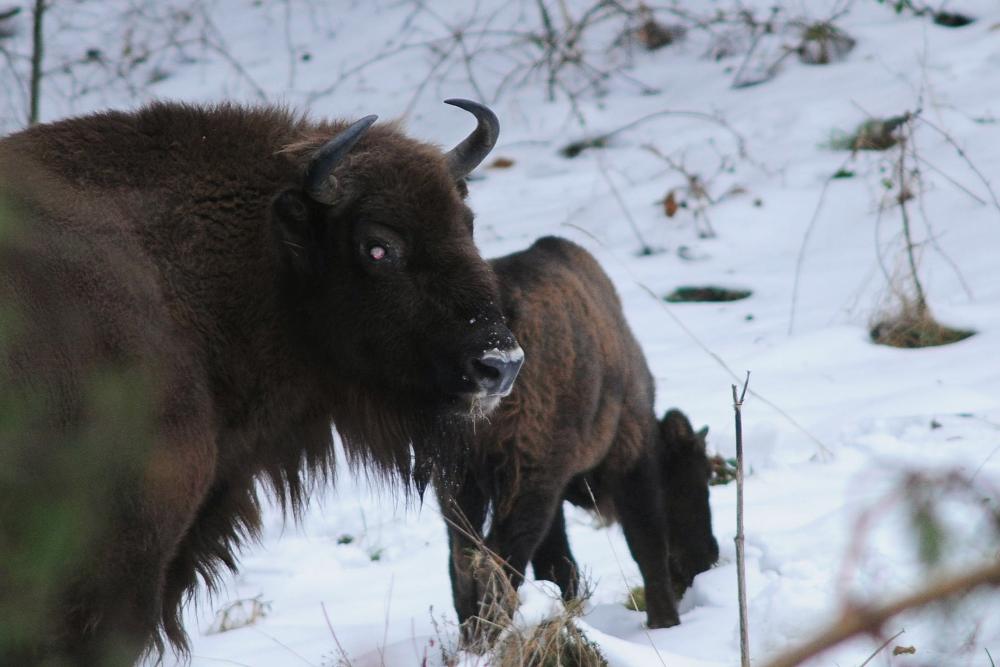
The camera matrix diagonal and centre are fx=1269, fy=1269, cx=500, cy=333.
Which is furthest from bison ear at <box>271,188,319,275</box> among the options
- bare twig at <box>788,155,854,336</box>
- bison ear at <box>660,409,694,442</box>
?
bare twig at <box>788,155,854,336</box>

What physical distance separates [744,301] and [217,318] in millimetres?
6569

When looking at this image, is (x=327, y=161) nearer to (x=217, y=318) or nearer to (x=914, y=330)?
(x=217, y=318)

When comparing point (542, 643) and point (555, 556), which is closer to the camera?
point (542, 643)

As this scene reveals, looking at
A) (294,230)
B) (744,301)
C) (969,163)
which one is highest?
(294,230)

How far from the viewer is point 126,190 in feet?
11.6

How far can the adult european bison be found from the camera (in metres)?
3.15

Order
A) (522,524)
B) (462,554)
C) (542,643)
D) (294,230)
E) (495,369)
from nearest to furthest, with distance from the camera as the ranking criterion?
(495,369) → (294,230) → (542,643) → (462,554) → (522,524)

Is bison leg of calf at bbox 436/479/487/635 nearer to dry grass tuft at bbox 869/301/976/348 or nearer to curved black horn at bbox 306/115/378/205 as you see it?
curved black horn at bbox 306/115/378/205

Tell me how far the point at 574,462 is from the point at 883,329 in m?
3.72

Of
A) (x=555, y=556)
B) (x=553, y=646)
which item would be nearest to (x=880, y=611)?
(x=553, y=646)

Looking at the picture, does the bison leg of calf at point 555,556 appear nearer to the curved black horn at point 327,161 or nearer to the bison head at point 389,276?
the bison head at point 389,276

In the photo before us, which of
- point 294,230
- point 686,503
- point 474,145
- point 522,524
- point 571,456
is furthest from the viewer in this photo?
point 686,503

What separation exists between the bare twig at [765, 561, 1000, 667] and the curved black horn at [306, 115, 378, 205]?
2.73m

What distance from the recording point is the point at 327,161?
11.7 ft
